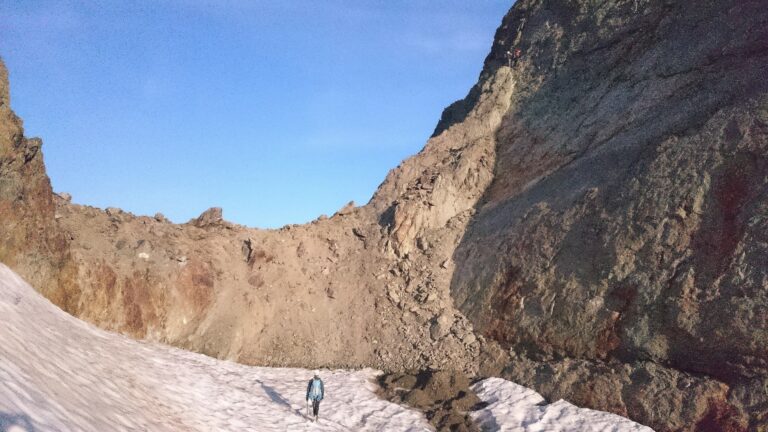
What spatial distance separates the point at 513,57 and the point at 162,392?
25009 mm

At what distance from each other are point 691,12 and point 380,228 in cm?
1563

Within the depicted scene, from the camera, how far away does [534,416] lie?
1368 cm

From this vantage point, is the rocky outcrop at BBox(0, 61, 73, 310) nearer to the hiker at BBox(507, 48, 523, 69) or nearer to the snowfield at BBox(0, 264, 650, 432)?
the snowfield at BBox(0, 264, 650, 432)

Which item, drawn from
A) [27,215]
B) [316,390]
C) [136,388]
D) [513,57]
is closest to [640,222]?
[316,390]

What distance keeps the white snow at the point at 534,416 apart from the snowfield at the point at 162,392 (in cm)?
3

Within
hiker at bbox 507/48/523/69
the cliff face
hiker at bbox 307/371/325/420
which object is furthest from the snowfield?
hiker at bbox 507/48/523/69

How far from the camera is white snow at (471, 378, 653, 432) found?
12875 millimetres

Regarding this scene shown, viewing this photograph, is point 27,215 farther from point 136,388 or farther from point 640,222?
point 640,222

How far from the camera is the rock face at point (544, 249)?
43.9ft

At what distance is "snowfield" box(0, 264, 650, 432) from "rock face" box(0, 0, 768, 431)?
129 centimetres

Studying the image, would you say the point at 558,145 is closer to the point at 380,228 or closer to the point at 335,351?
the point at 380,228

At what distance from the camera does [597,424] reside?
12922 millimetres

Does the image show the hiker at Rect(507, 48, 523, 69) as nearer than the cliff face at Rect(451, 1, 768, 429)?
No

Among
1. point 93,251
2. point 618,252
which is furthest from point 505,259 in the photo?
point 93,251
